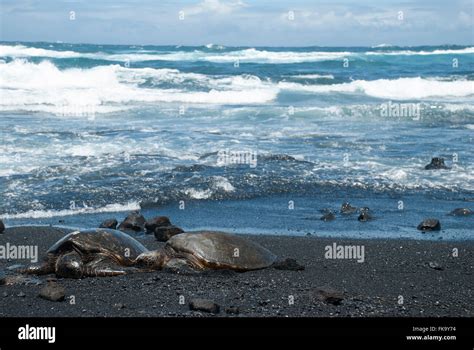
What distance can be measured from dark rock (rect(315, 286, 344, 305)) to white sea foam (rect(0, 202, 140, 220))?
4.14 m

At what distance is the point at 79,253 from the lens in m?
6.72

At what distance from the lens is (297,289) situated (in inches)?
242

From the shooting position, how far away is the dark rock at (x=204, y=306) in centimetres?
547

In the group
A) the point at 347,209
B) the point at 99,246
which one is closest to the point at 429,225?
the point at 347,209

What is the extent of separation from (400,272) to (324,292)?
1335 millimetres

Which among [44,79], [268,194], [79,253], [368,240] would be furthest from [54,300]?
[44,79]

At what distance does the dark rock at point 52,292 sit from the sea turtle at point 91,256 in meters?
0.53

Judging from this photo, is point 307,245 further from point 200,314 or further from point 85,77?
point 85,77

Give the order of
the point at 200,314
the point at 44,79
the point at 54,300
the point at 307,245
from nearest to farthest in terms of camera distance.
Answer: the point at 200,314
the point at 54,300
the point at 307,245
the point at 44,79

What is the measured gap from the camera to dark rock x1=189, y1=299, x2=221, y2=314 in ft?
17.9

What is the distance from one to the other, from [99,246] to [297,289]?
2028 mm

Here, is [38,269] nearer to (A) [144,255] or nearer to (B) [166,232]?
(A) [144,255]

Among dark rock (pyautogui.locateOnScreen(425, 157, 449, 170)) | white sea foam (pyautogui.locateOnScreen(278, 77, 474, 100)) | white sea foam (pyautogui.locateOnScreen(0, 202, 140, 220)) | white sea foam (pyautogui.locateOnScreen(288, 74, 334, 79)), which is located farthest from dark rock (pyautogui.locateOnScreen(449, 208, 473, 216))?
white sea foam (pyautogui.locateOnScreen(288, 74, 334, 79))

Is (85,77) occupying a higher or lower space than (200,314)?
higher
